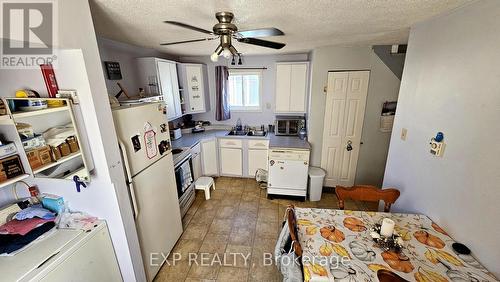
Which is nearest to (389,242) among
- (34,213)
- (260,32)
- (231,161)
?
(260,32)

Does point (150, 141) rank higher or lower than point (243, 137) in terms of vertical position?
higher

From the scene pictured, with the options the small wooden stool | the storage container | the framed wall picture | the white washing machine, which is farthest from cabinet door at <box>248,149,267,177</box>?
the storage container

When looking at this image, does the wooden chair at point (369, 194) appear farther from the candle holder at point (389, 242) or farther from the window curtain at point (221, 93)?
the window curtain at point (221, 93)

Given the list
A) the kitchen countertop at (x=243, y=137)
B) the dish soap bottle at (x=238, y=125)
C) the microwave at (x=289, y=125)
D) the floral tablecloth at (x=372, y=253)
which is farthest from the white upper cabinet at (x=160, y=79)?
the floral tablecloth at (x=372, y=253)

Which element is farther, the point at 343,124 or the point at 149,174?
the point at 343,124

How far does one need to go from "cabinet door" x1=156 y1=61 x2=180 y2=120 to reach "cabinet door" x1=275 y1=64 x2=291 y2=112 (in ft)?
5.71

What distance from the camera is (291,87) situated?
3.35 m

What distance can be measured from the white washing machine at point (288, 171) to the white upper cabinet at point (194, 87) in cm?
169

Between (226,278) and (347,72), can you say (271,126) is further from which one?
(226,278)

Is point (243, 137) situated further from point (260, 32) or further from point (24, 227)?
point (24, 227)

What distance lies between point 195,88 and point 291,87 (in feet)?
5.70

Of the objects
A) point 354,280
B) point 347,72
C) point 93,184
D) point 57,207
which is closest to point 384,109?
point 347,72

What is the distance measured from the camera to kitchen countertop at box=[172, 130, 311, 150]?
3.12 metres

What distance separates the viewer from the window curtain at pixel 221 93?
3789 mm
